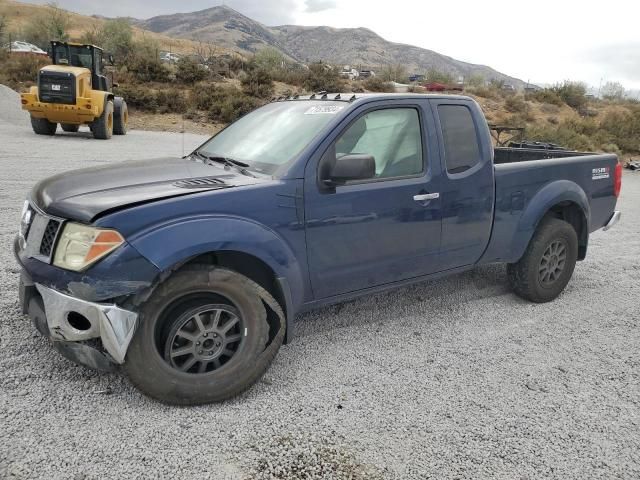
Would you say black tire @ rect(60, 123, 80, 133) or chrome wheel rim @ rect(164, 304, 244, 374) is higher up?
black tire @ rect(60, 123, 80, 133)

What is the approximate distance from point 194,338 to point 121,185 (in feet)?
3.34

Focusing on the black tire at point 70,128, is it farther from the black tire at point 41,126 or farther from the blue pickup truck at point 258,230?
the blue pickup truck at point 258,230

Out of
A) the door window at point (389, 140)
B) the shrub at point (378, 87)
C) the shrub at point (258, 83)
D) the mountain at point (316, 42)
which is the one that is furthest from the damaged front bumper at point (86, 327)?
the mountain at point (316, 42)

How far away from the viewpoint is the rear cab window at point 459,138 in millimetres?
3875

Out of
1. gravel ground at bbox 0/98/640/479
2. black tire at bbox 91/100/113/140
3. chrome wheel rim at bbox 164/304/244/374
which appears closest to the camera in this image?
gravel ground at bbox 0/98/640/479

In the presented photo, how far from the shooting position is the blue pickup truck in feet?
8.51

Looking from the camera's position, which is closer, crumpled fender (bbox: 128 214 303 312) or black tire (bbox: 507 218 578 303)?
crumpled fender (bbox: 128 214 303 312)

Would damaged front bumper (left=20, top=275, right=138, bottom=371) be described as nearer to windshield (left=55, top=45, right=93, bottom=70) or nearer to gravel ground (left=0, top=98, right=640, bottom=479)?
gravel ground (left=0, top=98, right=640, bottom=479)

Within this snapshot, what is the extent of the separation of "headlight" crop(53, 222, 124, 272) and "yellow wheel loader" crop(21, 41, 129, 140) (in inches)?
518

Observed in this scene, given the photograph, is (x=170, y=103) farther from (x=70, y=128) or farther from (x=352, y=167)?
(x=352, y=167)

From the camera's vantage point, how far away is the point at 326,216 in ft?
10.5

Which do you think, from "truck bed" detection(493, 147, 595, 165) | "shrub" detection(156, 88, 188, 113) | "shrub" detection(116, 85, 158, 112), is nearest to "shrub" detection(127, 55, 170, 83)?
"shrub" detection(156, 88, 188, 113)

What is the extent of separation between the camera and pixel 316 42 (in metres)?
184

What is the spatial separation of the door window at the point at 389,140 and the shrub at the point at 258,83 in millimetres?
23531
